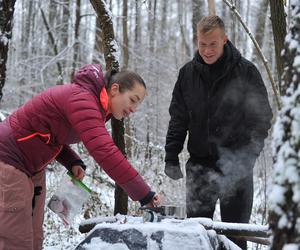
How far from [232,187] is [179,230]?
1310mm

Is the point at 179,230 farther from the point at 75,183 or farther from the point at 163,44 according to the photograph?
the point at 163,44

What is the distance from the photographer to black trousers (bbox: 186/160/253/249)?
11.6ft

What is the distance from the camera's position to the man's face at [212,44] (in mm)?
3479

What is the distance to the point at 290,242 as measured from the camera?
56.1 inches

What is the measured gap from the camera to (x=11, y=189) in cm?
273


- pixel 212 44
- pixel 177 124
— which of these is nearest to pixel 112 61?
pixel 177 124

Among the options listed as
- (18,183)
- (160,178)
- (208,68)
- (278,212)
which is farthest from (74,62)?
(278,212)

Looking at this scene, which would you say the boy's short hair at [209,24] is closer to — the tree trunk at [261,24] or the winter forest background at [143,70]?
the winter forest background at [143,70]

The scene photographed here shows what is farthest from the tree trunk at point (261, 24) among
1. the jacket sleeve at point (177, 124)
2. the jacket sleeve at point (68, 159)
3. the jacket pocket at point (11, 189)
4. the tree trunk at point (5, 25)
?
the jacket pocket at point (11, 189)

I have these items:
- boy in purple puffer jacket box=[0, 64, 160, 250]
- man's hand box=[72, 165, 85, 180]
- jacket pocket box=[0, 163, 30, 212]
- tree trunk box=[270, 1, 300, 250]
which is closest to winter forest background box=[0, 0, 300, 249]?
tree trunk box=[270, 1, 300, 250]

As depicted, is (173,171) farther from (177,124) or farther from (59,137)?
Answer: (59,137)

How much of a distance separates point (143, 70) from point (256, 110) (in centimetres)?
1230

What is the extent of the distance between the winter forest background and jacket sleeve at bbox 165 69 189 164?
78 centimetres

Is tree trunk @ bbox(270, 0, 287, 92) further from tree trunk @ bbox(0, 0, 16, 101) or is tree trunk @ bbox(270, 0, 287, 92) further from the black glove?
tree trunk @ bbox(0, 0, 16, 101)
